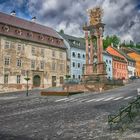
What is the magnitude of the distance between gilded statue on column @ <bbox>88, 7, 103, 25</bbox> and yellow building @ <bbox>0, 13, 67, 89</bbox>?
44.2 ft

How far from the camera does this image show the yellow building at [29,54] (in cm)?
5031

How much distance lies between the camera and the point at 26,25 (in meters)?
58.1

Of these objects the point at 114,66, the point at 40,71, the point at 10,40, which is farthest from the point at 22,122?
the point at 114,66

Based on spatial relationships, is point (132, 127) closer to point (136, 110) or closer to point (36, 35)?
point (136, 110)

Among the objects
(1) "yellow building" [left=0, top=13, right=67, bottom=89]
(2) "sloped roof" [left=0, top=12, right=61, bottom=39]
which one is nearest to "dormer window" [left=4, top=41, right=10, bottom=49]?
(1) "yellow building" [left=0, top=13, right=67, bottom=89]

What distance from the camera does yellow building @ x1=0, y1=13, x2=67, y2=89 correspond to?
50.3 m

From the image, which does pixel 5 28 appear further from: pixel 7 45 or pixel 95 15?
pixel 95 15

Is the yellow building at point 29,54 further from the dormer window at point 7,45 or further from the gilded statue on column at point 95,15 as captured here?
the gilded statue on column at point 95,15

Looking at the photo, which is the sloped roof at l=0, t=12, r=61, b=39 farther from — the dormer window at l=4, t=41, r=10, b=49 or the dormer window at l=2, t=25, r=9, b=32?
the dormer window at l=4, t=41, r=10, b=49

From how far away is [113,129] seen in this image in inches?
552

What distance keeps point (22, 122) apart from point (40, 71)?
40.0 metres

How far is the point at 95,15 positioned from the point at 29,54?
649 inches

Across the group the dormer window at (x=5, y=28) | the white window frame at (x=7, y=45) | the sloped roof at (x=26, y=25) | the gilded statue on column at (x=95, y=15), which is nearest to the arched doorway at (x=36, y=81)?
the white window frame at (x=7, y=45)

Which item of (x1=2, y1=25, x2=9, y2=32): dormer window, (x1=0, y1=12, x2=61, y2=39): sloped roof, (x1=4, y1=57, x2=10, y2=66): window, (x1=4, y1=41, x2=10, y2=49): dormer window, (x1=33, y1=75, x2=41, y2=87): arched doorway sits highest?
(x1=0, y1=12, x2=61, y2=39): sloped roof
